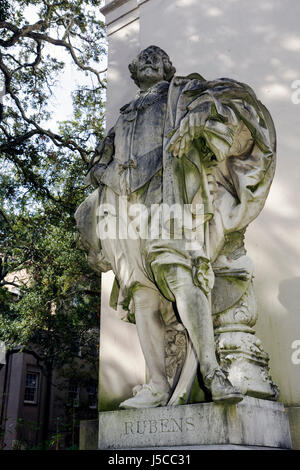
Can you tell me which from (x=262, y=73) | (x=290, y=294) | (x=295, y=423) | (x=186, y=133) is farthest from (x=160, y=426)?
(x=262, y=73)

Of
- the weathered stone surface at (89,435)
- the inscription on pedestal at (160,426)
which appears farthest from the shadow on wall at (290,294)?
the weathered stone surface at (89,435)

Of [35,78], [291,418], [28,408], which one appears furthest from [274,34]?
[28,408]

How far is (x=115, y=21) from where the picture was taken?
23.1 feet

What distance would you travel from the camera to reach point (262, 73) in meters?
5.20

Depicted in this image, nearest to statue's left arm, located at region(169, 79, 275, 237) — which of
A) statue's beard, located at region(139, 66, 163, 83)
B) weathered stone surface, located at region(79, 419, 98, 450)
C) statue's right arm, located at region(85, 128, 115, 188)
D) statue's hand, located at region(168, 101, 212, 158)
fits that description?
statue's hand, located at region(168, 101, 212, 158)

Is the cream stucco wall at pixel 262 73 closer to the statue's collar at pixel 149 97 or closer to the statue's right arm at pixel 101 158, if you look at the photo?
the statue's collar at pixel 149 97

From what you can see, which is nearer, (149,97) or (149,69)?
(149,97)

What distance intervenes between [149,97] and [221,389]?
240 centimetres

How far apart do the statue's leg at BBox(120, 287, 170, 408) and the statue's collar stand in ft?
4.92

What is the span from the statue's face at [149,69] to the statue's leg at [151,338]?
5.95ft

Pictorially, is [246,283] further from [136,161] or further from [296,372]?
[136,161]

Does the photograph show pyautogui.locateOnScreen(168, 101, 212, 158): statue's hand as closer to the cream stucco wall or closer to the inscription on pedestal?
the cream stucco wall

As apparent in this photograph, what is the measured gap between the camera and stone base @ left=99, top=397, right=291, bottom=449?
301cm

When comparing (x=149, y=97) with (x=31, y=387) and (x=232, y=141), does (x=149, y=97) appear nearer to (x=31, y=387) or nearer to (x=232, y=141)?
(x=232, y=141)
